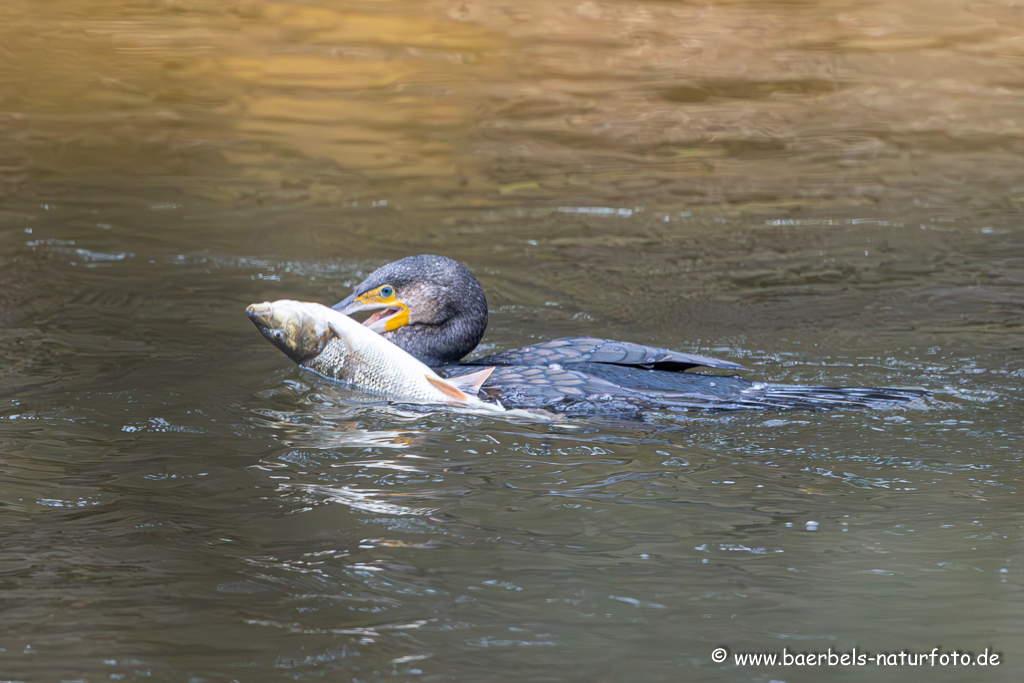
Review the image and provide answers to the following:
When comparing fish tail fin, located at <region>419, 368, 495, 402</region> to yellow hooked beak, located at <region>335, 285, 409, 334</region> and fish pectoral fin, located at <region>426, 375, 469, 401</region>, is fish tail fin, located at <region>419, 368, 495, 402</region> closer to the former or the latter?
fish pectoral fin, located at <region>426, 375, 469, 401</region>

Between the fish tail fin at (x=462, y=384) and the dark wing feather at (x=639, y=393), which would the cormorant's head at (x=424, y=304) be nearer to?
the fish tail fin at (x=462, y=384)

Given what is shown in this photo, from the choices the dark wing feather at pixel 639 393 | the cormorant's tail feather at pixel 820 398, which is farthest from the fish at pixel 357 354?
the cormorant's tail feather at pixel 820 398

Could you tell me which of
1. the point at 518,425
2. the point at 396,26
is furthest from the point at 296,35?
the point at 518,425

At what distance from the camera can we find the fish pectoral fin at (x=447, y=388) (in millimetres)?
4105

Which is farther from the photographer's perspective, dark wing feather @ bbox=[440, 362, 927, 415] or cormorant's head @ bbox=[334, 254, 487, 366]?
cormorant's head @ bbox=[334, 254, 487, 366]

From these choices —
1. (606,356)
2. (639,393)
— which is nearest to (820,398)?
(639,393)

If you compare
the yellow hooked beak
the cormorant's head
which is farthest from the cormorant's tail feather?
the yellow hooked beak

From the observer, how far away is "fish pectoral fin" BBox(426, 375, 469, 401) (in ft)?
13.5

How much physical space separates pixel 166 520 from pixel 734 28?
867cm

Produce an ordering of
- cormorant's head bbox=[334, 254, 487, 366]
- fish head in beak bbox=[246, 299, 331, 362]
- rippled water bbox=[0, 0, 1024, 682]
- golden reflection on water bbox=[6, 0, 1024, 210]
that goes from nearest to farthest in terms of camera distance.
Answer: rippled water bbox=[0, 0, 1024, 682]
fish head in beak bbox=[246, 299, 331, 362]
cormorant's head bbox=[334, 254, 487, 366]
golden reflection on water bbox=[6, 0, 1024, 210]

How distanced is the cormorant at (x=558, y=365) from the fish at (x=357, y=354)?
0.39 ft

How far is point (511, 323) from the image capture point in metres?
6.19

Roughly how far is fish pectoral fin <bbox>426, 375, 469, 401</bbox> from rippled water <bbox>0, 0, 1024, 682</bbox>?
149mm

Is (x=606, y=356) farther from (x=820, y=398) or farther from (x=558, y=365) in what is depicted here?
(x=820, y=398)
